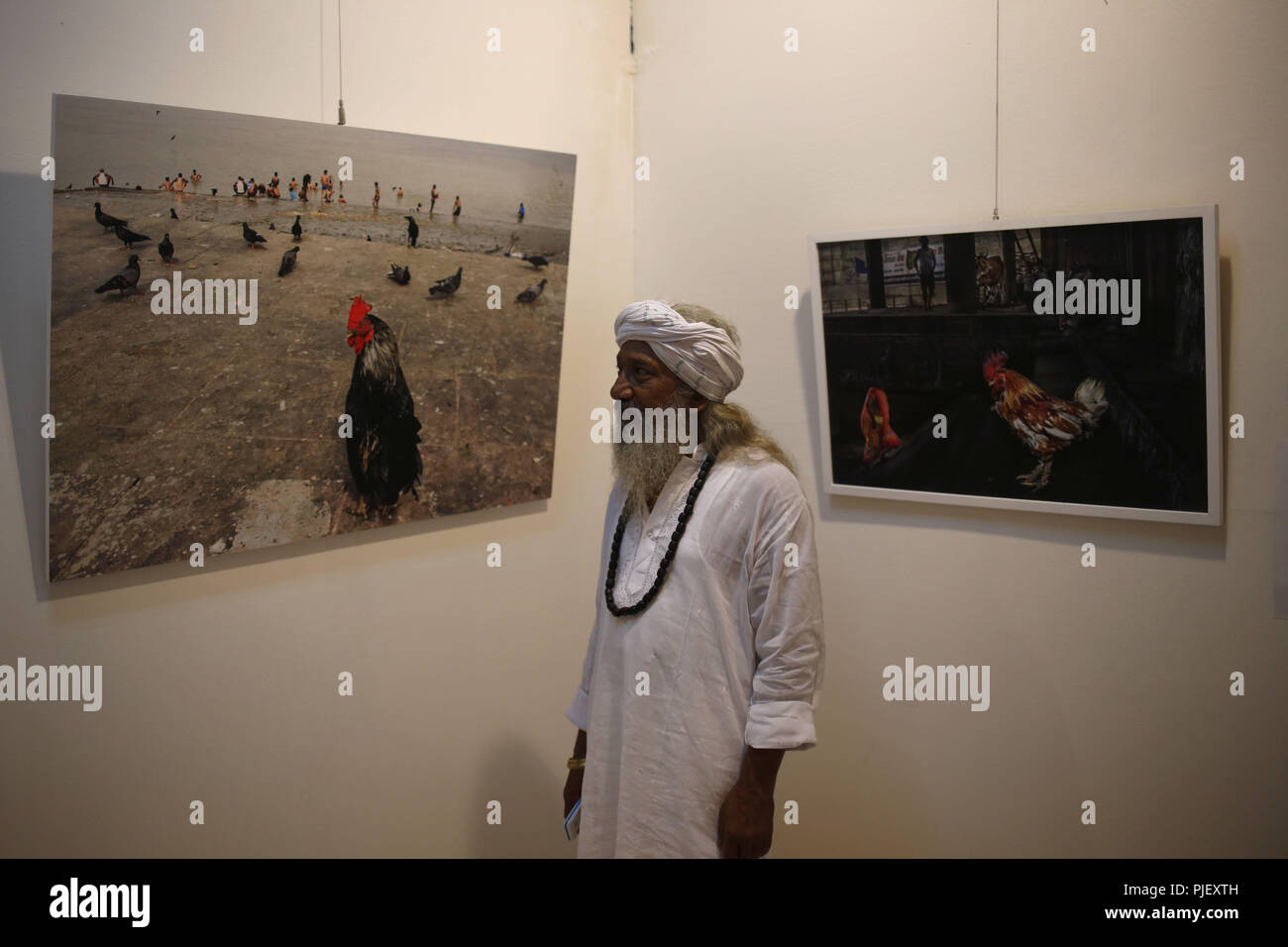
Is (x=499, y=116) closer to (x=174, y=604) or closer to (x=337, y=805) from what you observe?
(x=174, y=604)

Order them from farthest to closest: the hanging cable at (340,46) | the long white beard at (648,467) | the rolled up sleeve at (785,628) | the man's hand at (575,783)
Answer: the hanging cable at (340,46) → the man's hand at (575,783) → the long white beard at (648,467) → the rolled up sleeve at (785,628)

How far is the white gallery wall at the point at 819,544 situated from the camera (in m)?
2.30

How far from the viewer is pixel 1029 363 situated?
2.58 metres

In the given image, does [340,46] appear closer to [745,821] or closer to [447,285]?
[447,285]

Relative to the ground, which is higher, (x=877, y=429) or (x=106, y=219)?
(x=106, y=219)

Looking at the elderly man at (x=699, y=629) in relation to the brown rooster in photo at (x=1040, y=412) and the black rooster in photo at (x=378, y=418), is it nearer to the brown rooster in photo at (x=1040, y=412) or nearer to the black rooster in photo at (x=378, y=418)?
the brown rooster in photo at (x=1040, y=412)

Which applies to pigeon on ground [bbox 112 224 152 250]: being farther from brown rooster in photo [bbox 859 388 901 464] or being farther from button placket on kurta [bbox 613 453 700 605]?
brown rooster in photo [bbox 859 388 901 464]

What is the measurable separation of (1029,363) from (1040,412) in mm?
142

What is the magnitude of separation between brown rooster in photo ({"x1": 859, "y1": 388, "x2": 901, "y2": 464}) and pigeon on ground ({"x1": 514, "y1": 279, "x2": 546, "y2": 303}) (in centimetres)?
118

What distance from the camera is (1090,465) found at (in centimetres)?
251

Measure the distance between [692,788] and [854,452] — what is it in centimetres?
130

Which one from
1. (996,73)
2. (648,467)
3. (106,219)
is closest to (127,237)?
(106,219)

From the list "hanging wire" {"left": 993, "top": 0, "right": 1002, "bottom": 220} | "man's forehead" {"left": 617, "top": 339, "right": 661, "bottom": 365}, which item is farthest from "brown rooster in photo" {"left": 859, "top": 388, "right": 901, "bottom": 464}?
→ "man's forehead" {"left": 617, "top": 339, "right": 661, "bottom": 365}

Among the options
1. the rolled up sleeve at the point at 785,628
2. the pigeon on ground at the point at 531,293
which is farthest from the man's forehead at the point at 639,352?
the pigeon on ground at the point at 531,293
